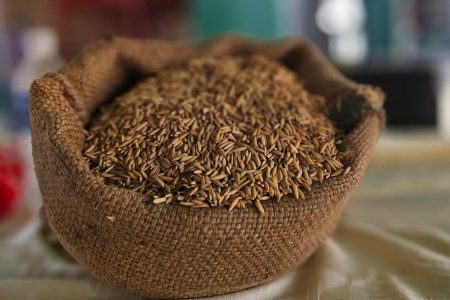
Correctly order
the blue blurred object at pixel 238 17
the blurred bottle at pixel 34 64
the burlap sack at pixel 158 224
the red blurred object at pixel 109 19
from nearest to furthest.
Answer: the burlap sack at pixel 158 224, the blurred bottle at pixel 34 64, the blue blurred object at pixel 238 17, the red blurred object at pixel 109 19

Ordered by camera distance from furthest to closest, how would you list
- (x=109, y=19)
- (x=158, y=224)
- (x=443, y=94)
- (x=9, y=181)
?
(x=109, y=19), (x=443, y=94), (x=9, y=181), (x=158, y=224)

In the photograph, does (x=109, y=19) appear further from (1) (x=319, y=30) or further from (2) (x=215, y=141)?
(2) (x=215, y=141)

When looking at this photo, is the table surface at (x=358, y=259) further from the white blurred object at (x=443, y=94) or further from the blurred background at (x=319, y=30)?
the white blurred object at (x=443, y=94)

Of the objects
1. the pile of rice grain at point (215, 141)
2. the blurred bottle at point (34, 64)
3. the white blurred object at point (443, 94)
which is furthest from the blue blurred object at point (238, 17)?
the pile of rice grain at point (215, 141)

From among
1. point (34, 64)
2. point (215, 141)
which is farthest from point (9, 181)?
point (34, 64)

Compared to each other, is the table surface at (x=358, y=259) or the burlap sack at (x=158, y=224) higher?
the burlap sack at (x=158, y=224)

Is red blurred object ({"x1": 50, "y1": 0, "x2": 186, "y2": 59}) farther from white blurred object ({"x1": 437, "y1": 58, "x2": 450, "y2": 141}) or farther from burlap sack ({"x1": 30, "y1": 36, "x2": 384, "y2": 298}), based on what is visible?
burlap sack ({"x1": 30, "y1": 36, "x2": 384, "y2": 298})

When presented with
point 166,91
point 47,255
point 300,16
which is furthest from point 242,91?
point 300,16
